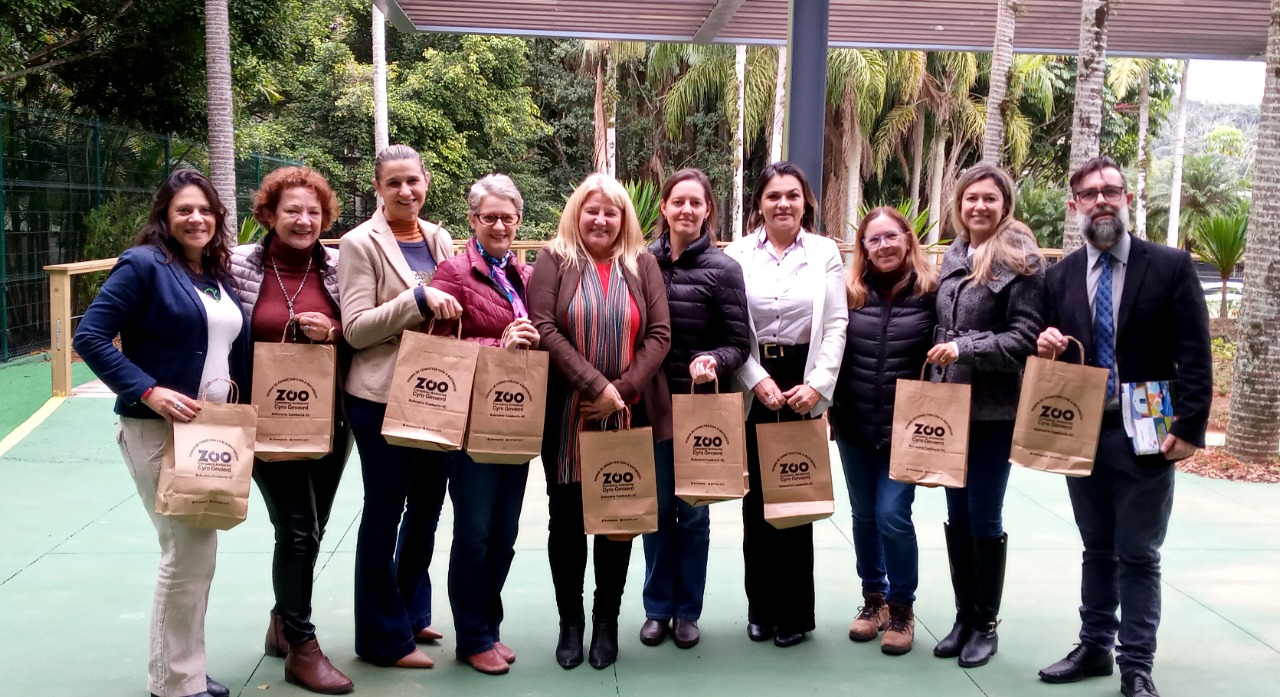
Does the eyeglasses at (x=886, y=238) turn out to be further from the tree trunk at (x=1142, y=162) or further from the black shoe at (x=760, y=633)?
the tree trunk at (x=1142, y=162)

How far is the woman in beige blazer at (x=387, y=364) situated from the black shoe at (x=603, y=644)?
61cm

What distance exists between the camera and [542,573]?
16.5 ft

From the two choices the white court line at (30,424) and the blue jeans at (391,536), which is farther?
the white court line at (30,424)

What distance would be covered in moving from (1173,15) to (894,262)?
790cm

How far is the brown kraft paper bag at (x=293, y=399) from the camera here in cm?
345

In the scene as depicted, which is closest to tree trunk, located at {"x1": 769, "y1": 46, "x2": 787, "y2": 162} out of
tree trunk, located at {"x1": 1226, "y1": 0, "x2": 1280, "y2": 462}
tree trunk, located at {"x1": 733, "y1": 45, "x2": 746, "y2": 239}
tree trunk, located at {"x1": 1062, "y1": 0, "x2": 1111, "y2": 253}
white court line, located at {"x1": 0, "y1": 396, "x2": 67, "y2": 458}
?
tree trunk, located at {"x1": 733, "y1": 45, "x2": 746, "y2": 239}

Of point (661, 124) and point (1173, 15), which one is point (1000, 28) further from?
point (661, 124)

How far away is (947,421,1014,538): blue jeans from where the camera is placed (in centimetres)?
385

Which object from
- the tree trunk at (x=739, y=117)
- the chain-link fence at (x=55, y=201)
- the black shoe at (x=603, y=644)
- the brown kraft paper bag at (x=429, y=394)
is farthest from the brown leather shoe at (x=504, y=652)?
the tree trunk at (x=739, y=117)

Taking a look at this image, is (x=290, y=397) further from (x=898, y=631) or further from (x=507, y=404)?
(x=898, y=631)

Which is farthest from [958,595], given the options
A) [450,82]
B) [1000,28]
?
[450,82]

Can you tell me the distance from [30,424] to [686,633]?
19.4 ft

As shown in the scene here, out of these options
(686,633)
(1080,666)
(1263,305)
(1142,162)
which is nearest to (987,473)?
(1080,666)

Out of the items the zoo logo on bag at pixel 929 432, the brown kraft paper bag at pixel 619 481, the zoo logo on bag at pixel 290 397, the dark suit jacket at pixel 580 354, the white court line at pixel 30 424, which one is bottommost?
the white court line at pixel 30 424
